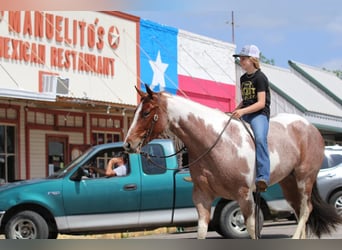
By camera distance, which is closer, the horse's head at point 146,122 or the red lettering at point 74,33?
the horse's head at point 146,122

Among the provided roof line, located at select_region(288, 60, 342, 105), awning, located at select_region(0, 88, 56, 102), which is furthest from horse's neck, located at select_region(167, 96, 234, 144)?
roof line, located at select_region(288, 60, 342, 105)

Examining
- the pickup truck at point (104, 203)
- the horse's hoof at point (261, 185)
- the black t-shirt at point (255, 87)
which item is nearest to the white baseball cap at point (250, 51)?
the black t-shirt at point (255, 87)

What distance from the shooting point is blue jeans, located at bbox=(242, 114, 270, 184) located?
6328 millimetres

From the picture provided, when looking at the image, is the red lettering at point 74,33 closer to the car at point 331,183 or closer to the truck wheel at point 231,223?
the car at point 331,183

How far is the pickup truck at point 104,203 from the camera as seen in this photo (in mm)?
11172

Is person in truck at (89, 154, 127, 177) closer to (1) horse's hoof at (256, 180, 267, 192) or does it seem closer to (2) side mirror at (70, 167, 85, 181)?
(2) side mirror at (70, 167, 85, 181)

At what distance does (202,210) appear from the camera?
638 centimetres

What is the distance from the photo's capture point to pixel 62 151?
21.3 m

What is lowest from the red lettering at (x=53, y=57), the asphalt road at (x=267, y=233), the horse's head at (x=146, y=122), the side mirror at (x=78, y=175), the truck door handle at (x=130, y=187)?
the asphalt road at (x=267, y=233)

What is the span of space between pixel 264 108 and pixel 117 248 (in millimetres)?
2914

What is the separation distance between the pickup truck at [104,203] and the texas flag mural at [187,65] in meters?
10.2

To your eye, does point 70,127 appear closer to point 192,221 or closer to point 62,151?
point 62,151

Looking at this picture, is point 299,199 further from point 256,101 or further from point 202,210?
point 202,210

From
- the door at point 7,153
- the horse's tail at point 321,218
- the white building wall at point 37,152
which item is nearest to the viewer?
the horse's tail at point 321,218
